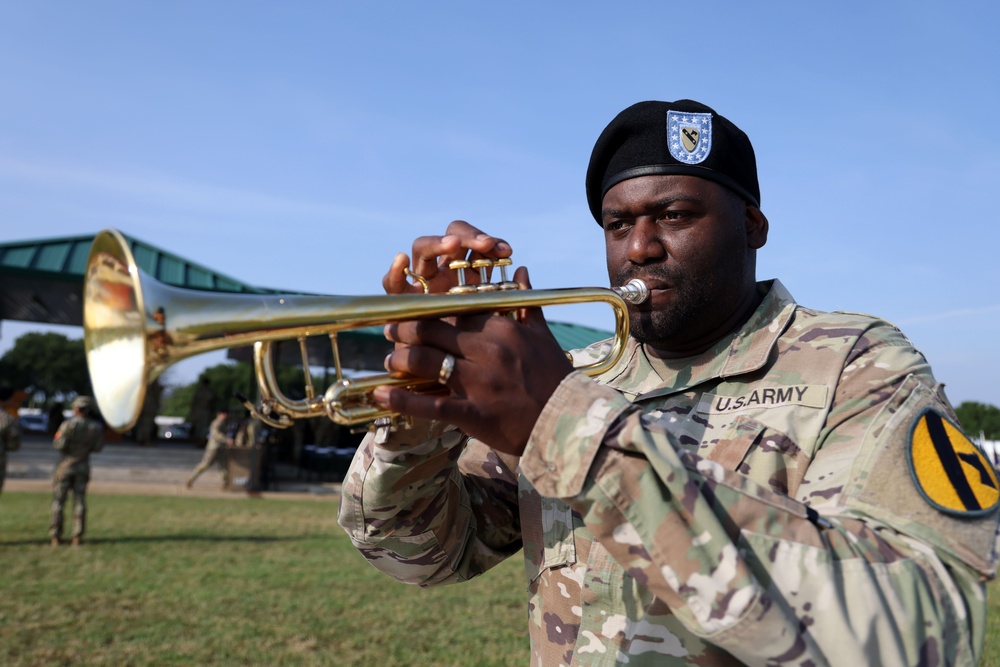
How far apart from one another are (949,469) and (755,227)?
1.01m

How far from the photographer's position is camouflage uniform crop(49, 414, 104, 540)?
1088 cm

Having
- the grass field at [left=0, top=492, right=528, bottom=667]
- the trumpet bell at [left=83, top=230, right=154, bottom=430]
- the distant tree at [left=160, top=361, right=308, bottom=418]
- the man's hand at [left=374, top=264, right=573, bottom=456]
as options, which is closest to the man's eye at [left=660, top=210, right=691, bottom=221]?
the man's hand at [left=374, top=264, right=573, bottom=456]

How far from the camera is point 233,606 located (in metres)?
7.78

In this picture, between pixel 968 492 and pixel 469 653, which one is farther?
pixel 469 653

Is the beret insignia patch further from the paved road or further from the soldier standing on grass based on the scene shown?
the paved road

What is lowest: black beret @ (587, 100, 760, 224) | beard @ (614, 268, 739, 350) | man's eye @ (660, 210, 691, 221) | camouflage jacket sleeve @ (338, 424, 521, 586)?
camouflage jacket sleeve @ (338, 424, 521, 586)

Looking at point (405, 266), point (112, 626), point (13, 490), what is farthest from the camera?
point (13, 490)

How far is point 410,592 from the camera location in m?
8.54

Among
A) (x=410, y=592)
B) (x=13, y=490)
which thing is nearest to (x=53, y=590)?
(x=410, y=592)

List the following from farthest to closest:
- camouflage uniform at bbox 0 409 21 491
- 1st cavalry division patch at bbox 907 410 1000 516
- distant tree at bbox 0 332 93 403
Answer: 1. distant tree at bbox 0 332 93 403
2. camouflage uniform at bbox 0 409 21 491
3. 1st cavalry division patch at bbox 907 410 1000 516

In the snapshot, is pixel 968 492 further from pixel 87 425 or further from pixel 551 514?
pixel 87 425

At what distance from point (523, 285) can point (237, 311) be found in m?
0.63

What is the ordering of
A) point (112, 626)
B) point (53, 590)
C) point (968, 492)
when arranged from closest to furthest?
1. point (968, 492)
2. point (112, 626)
3. point (53, 590)

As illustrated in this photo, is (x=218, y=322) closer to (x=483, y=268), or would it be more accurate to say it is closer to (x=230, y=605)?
(x=483, y=268)
